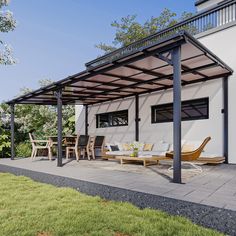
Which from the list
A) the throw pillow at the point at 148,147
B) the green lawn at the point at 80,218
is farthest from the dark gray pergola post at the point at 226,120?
the green lawn at the point at 80,218

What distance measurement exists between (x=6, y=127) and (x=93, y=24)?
→ 28.8ft

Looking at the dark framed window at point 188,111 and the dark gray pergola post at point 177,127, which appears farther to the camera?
the dark framed window at point 188,111

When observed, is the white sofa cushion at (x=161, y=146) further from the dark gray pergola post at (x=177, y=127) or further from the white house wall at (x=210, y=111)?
the dark gray pergola post at (x=177, y=127)

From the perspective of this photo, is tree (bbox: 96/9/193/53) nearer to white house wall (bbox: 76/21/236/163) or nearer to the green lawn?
white house wall (bbox: 76/21/236/163)

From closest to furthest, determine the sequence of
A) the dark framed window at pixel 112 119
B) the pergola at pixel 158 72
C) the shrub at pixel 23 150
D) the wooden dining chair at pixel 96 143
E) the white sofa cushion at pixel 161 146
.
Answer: the pergola at pixel 158 72 → the white sofa cushion at pixel 161 146 → the wooden dining chair at pixel 96 143 → the shrub at pixel 23 150 → the dark framed window at pixel 112 119

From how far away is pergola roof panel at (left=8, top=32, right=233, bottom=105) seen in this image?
4.95 meters

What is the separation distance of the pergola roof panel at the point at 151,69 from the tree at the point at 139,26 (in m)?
14.5

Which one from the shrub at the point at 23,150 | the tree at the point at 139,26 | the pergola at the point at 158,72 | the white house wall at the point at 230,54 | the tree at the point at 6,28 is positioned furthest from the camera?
the tree at the point at 139,26

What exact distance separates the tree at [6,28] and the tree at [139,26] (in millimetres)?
15178

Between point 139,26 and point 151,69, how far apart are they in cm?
1744

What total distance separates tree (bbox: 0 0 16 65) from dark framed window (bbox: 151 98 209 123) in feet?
21.3

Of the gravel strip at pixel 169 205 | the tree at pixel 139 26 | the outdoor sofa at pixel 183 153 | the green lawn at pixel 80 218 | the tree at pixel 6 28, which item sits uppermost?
the tree at pixel 139 26

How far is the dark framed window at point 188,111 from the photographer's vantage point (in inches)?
327

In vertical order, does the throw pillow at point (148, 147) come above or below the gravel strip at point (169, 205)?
above
